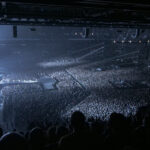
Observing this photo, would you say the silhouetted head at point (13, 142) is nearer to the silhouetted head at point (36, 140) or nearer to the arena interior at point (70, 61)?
the arena interior at point (70, 61)

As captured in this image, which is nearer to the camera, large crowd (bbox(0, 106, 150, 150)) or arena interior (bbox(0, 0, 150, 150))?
large crowd (bbox(0, 106, 150, 150))

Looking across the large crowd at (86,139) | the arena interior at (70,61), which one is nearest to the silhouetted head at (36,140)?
the large crowd at (86,139)

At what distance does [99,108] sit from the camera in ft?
40.5

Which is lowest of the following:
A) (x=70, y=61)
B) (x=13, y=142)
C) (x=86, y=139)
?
(x=70, y=61)

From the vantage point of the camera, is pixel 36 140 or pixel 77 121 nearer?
pixel 77 121

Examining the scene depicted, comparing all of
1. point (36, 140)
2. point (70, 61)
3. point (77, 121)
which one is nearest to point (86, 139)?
point (77, 121)

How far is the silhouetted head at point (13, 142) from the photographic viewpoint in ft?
6.47

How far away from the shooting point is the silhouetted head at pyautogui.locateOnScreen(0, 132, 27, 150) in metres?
1.97

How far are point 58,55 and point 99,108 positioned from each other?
2272cm

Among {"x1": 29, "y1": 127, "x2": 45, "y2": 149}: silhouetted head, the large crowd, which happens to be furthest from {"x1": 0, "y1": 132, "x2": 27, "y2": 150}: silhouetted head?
{"x1": 29, "y1": 127, "x2": 45, "y2": 149}: silhouetted head

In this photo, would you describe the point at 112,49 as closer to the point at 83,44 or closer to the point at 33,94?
the point at 83,44

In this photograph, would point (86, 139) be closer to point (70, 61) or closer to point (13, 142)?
point (13, 142)

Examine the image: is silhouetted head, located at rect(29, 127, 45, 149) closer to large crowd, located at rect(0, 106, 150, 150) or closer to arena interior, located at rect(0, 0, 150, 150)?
large crowd, located at rect(0, 106, 150, 150)

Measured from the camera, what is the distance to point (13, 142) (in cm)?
200
